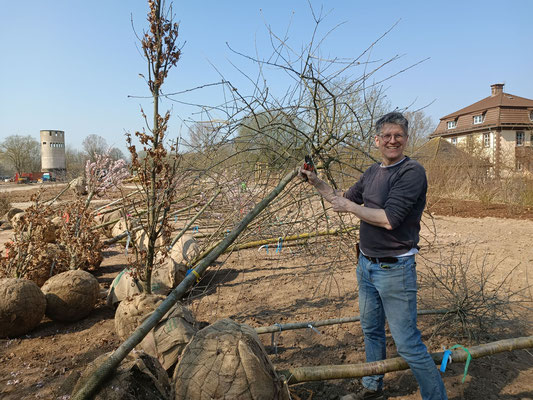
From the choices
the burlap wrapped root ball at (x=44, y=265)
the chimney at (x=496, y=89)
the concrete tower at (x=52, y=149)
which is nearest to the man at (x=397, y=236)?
the burlap wrapped root ball at (x=44, y=265)

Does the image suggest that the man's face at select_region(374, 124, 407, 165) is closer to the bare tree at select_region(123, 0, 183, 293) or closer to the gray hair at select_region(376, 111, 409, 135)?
the gray hair at select_region(376, 111, 409, 135)

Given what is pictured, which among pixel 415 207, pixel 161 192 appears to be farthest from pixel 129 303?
pixel 415 207

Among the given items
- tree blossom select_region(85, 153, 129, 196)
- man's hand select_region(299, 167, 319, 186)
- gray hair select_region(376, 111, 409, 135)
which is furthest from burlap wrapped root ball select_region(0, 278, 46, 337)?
gray hair select_region(376, 111, 409, 135)

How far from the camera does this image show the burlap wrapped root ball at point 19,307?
3.80 m

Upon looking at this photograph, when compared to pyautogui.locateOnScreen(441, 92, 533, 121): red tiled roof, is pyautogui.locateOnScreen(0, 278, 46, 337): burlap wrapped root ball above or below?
below

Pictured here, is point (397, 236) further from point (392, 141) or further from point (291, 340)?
point (291, 340)

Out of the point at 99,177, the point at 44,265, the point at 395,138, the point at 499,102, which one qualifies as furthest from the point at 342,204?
the point at 499,102

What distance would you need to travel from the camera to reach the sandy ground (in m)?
2.88

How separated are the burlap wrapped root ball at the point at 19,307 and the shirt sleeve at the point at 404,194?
3.86 metres

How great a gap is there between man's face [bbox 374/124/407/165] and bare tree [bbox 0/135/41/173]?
62.6m

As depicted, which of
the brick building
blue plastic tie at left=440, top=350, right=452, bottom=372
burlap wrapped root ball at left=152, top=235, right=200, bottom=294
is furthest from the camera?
the brick building

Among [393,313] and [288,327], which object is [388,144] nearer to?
[393,313]

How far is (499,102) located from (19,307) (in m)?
41.6

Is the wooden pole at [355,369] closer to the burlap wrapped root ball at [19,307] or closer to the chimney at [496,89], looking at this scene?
the burlap wrapped root ball at [19,307]
